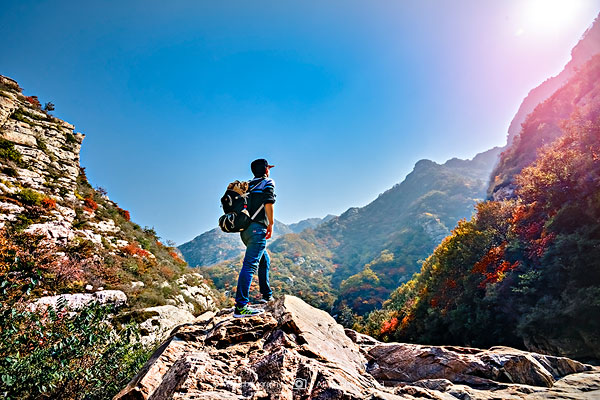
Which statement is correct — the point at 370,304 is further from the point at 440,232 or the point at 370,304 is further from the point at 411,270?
the point at 440,232

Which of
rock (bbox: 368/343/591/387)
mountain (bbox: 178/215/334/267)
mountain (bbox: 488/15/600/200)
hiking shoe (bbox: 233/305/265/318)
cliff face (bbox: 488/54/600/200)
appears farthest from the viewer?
mountain (bbox: 178/215/334/267)

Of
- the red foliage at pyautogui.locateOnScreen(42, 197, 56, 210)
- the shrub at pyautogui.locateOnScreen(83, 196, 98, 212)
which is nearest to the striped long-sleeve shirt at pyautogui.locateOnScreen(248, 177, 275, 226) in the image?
the red foliage at pyautogui.locateOnScreen(42, 197, 56, 210)

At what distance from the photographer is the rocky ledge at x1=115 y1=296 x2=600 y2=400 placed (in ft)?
6.35

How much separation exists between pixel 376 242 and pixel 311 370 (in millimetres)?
125437

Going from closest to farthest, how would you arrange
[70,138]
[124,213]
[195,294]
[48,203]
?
[48,203], [195,294], [70,138], [124,213]

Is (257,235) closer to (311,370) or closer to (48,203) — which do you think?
(311,370)

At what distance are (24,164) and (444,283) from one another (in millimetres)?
26142

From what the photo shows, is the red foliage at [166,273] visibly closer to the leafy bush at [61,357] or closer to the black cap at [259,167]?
the leafy bush at [61,357]

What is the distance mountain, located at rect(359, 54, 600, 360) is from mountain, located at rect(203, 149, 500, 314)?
38.6 meters

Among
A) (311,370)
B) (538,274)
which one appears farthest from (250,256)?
(538,274)

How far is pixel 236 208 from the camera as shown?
403 cm

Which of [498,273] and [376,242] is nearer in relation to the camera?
[498,273]

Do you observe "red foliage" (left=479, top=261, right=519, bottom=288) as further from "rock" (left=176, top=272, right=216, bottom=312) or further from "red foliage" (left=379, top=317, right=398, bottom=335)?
"rock" (left=176, top=272, right=216, bottom=312)

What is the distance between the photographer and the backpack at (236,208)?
3926mm
